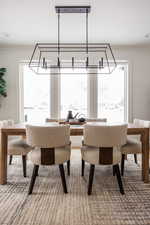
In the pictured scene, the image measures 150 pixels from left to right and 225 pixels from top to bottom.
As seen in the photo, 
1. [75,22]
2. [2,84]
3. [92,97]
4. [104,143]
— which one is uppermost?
[75,22]

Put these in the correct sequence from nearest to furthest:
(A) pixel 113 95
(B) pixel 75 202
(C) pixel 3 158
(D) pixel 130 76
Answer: (B) pixel 75 202, (C) pixel 3 158, (D) pixel 130 76, (A) pixel 113 95

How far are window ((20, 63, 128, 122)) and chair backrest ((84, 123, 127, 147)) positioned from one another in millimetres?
2465

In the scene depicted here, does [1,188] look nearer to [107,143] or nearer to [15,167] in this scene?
[15,167]

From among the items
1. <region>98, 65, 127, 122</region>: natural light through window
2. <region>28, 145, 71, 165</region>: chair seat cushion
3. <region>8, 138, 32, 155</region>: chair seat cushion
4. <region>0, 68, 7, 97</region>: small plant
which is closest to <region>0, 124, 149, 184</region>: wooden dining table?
<region>8, 138, 32, 155</region>: chair seat cushion

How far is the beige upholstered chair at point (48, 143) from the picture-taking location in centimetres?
217

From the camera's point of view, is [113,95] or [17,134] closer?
[17,134]

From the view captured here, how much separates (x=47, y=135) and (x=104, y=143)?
68cm

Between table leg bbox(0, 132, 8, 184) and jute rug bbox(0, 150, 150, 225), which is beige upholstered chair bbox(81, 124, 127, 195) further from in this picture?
table leg bbox(0, 132, 8, 184)

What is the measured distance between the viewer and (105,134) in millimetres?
2182

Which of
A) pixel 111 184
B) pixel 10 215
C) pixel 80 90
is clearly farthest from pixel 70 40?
pixel 10 215

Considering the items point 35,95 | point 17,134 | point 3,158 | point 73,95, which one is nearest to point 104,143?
point 17,134

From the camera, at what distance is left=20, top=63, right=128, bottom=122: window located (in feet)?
15.3

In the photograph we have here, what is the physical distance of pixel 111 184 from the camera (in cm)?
250

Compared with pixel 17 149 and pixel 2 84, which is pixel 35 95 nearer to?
pixel 2 84
